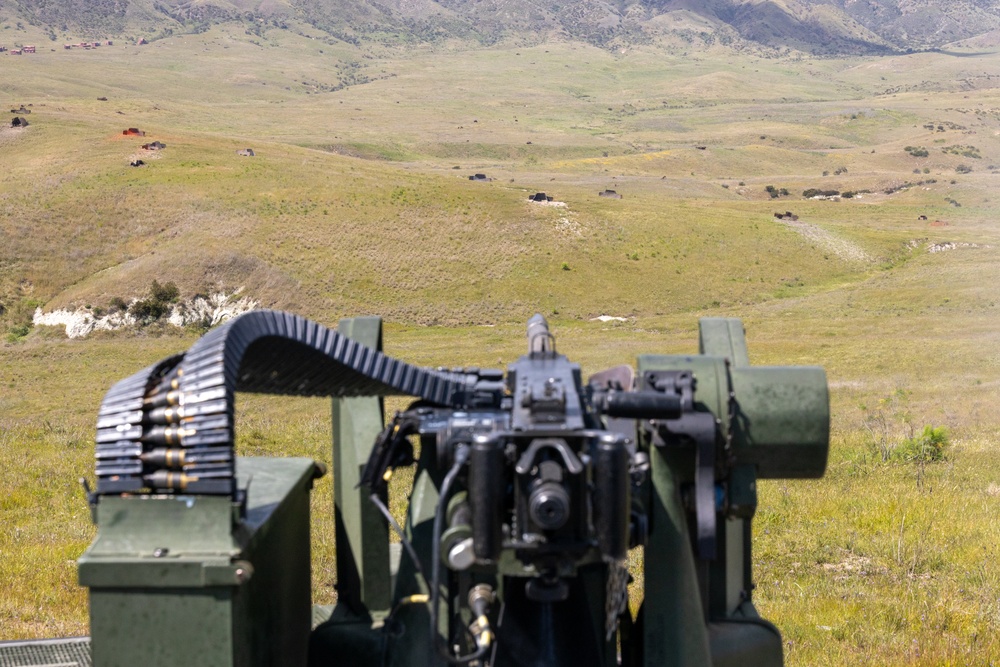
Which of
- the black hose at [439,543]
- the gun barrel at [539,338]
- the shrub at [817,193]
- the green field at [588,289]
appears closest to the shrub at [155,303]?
the green field at [588,289]

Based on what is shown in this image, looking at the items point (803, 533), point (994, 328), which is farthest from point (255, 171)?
point (803, 533)

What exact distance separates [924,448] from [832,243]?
59.5 metres

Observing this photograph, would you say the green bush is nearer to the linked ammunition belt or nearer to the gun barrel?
the gun barrel

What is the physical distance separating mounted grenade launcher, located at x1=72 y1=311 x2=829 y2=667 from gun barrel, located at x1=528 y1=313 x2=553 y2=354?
13cm

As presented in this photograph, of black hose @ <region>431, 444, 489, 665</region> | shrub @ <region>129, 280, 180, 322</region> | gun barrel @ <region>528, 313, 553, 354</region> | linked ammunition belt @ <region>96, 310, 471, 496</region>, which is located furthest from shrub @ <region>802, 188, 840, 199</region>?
black hose @ <region>431, 444, 489, 665</region>

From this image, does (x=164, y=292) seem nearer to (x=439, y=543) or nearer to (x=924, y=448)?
(x=924, y=448)

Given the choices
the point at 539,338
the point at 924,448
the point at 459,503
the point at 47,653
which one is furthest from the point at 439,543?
the point at 924,448

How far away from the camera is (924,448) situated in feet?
45.3

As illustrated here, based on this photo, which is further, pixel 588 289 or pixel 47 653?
pixel 588 289

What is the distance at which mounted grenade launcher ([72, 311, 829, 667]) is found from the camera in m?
3.22

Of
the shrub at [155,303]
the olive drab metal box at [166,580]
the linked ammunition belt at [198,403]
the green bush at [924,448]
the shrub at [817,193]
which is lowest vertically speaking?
the shrub at [155,303]

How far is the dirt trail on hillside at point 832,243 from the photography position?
6838 cm

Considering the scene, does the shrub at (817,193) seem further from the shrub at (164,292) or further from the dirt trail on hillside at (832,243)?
the shrub at (164,292)

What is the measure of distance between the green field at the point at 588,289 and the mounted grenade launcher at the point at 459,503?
8.78 feet
